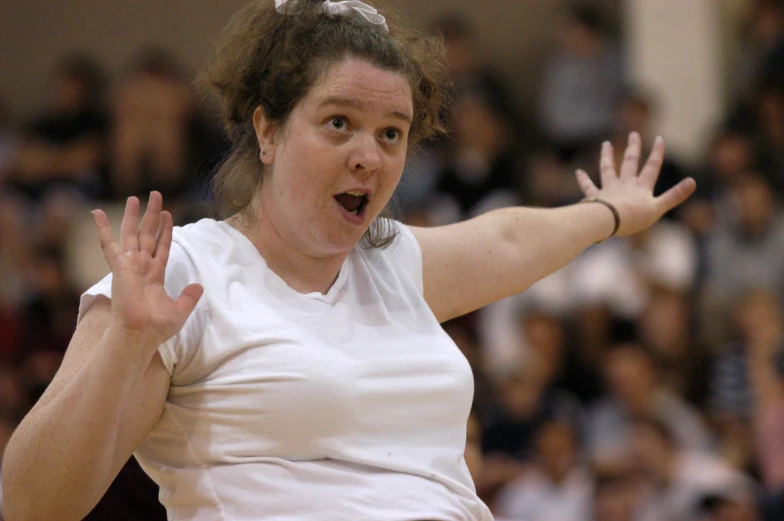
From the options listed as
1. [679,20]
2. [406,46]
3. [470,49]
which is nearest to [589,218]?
[406,46]

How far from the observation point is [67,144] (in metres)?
7.24

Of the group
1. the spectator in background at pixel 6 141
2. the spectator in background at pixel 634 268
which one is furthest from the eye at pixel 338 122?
the spectator in background at pixel 6 141

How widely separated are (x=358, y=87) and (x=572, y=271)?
399 centimetres

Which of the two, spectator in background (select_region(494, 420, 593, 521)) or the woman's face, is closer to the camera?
the woman's face

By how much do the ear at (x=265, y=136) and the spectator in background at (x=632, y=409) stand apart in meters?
3.05

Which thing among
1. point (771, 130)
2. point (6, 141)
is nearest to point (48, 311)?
point (6, 141)

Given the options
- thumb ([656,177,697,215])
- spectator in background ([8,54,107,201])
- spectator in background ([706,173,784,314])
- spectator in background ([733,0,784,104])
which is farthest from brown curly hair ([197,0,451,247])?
spectator in background ([8,54,107,201])

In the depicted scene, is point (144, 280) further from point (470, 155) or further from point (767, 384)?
point (470, 155)

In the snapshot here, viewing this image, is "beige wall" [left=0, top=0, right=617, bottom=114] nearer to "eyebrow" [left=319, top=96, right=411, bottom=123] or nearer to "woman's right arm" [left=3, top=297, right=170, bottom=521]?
"eyebrow" [left=319, top=96, right=411, bottom=123]

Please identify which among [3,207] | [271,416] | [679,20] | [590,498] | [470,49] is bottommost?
[3,207]

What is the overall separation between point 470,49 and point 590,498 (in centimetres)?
332

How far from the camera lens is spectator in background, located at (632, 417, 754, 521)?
4.46 metres

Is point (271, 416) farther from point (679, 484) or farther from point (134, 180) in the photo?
point (134, 180)

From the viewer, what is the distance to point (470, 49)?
7.19 m
